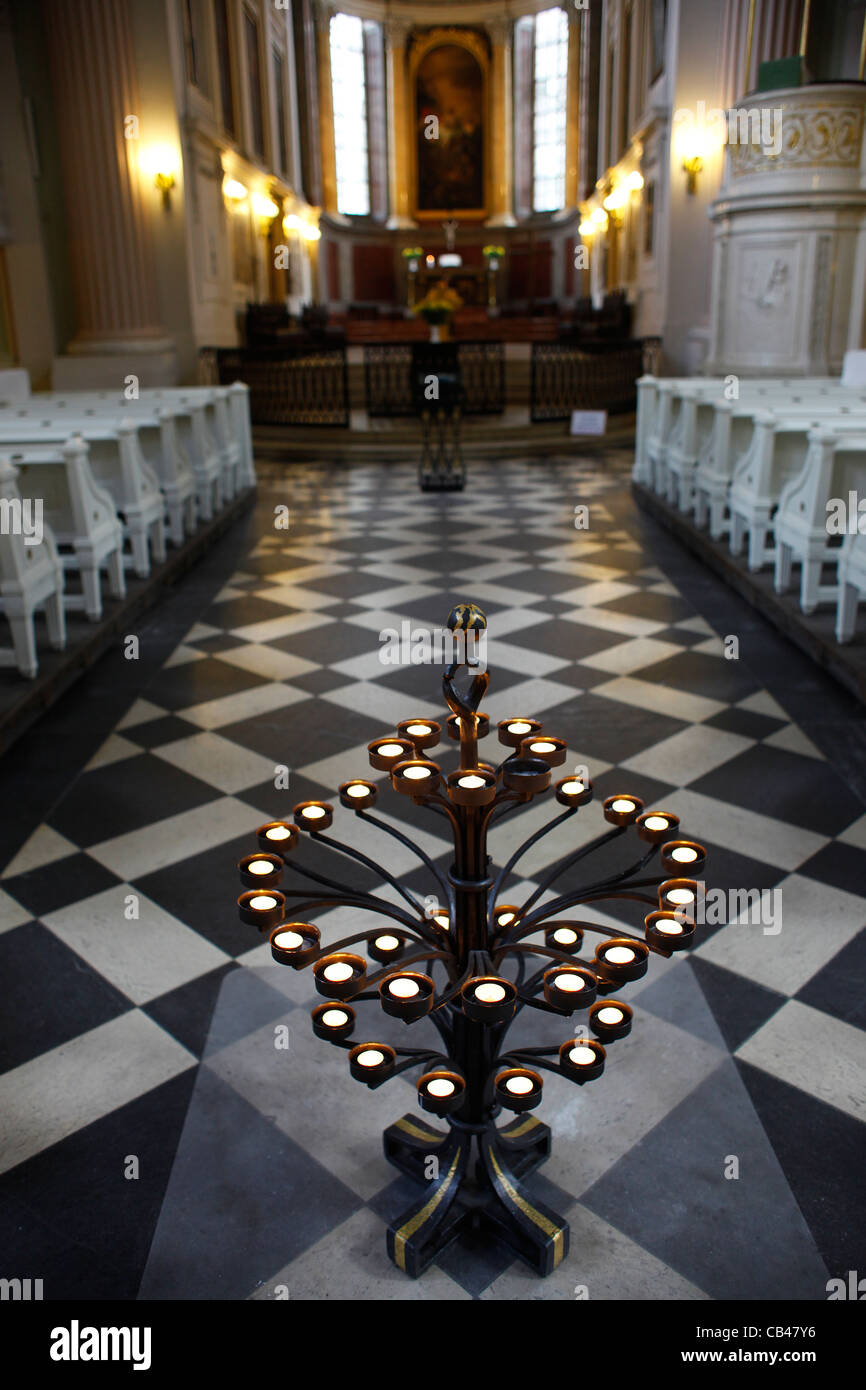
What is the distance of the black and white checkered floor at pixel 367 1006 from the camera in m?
1.51

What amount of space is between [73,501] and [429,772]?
326 centimetres

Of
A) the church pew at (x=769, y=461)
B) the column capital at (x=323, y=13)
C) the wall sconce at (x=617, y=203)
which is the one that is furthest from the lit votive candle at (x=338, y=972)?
the column capital at (x=323, y=13)

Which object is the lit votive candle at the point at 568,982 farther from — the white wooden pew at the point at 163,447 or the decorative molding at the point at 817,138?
the decorative molding at the point at 817,138

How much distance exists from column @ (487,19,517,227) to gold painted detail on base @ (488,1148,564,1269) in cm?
2348

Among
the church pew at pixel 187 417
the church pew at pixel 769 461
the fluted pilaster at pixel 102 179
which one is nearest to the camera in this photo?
the church pew at pixel 769 461

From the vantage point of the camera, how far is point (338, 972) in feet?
4.44

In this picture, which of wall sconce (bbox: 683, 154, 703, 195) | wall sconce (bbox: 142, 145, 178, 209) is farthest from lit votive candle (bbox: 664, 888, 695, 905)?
wall sconce (bbox: 683, 154, 703, 195)

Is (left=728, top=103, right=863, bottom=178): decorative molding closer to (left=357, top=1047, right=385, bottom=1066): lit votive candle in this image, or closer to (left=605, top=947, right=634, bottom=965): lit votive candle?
(left=605, top=947, right=634, bottom=965): lit votive candle

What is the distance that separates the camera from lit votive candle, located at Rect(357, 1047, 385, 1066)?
52.3 inches

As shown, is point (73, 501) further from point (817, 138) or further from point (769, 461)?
point (817, 138)

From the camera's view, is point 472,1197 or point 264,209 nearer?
point 472,1197

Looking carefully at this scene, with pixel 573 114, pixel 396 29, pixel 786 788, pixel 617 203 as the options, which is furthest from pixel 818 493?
pixel 396 29

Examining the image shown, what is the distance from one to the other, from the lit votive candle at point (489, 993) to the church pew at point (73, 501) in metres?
3.38

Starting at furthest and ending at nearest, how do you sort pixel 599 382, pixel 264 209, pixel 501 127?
pixel 501 127 → pixel 264 209 → pixel 599 382
